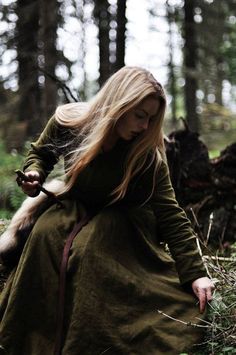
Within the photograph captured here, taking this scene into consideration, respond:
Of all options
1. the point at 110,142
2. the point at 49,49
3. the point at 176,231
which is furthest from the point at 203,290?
the point at 49,49

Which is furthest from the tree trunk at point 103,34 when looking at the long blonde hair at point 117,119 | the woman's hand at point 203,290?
the woman's hand at point 203,290

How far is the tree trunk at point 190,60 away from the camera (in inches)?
410

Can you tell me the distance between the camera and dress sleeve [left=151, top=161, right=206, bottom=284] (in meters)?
2.66

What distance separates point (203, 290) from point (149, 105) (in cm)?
100

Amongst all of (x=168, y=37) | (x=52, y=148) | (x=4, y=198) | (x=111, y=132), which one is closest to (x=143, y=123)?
(x=111, y=132)

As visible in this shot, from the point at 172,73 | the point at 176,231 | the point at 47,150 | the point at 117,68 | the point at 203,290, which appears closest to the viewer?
the point at 203,290

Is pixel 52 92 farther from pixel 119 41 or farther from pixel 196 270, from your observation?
pixel 196 270

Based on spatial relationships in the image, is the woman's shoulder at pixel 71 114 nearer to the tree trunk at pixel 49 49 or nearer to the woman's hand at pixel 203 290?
the woman's hand at pixel 203 290

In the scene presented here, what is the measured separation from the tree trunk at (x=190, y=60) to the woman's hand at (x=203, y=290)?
25.7 feet

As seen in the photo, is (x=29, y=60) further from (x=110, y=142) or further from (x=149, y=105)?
(x=149, y=105)

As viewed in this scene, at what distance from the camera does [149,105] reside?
2535 mm

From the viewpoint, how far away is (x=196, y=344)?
249 centimetres

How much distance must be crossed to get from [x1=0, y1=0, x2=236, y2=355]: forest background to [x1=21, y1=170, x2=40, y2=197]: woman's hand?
92 cm

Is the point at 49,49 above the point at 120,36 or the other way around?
the other way around
